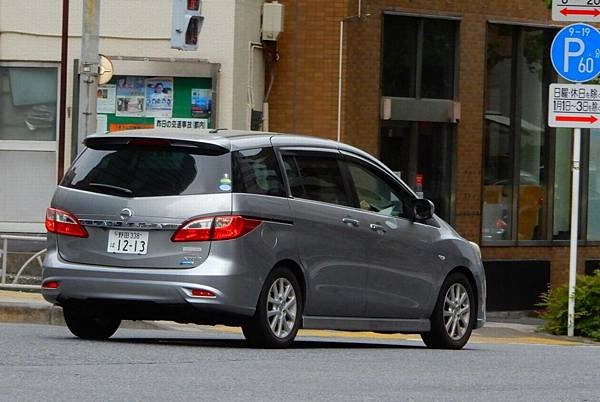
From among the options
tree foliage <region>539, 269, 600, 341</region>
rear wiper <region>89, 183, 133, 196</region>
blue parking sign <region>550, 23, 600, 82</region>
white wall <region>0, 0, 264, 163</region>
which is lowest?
tree foliage <region>539, 269, 600, 341</region>

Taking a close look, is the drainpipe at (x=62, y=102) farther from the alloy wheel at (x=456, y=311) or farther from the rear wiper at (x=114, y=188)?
the rear wiper at (x=114, y=188)

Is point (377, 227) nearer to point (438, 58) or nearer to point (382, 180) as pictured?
point (382, 180)

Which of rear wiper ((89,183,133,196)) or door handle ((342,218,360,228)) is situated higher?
rear wiper ((89,183,133,196))

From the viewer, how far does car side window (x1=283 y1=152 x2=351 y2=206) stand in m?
12.3

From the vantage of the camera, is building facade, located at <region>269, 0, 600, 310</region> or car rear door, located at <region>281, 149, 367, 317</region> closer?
car rear door, located at <region>281, 149, 367, 317</region>

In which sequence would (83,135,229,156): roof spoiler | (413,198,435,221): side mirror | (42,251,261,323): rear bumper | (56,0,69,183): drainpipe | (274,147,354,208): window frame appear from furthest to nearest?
(56,0,69,183): drainpipe → (413,198,435,221): side mirror → (274,147,354,208): window frame → (83,135,229,156): roof spoiler → (42,251,261,323): rear bumper

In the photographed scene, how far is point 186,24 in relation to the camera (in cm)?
1706

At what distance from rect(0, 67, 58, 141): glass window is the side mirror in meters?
10.8

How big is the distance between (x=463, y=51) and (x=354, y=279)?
1320 cm

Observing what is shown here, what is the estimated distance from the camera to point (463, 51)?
25.4 meters

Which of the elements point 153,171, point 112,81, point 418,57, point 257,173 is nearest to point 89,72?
point 153,171

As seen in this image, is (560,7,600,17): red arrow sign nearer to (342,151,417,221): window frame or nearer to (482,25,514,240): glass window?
(342,151,417,221): window frame

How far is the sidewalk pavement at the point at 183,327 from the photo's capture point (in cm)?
→ 1590

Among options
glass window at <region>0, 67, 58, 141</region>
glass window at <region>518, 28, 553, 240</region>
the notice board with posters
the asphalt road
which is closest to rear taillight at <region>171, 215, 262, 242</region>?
the asphalt road
